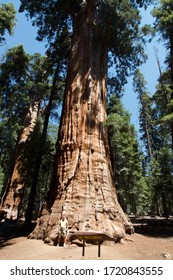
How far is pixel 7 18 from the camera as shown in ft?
61.7

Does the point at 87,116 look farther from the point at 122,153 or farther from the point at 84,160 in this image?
the point at 122,153

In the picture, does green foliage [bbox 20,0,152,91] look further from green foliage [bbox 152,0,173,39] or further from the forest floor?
the forest floor

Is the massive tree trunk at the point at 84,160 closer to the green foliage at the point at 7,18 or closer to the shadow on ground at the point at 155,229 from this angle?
the shadow on ground at the point at 155,229

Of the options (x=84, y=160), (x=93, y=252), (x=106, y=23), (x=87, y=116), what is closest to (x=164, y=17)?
(x=106, y=23)

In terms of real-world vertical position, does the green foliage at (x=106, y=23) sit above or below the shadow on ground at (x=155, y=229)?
above

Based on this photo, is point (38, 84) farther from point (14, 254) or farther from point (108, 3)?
point (14, 254)

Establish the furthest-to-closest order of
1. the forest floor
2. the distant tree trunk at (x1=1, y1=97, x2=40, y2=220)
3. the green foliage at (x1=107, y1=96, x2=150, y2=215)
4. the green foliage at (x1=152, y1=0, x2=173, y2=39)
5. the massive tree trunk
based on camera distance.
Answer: the green foliage at (x1=107, y1=96, x2=150, y2=215)
the distant tree trunk at (x1=1, y1=97, x2=40, y2=220)
the green foliage at (x1=152, y1=0, x2=173, y2=39)
the massive tree trunk
the forest floor

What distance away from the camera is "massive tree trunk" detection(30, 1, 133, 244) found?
8.41 metres

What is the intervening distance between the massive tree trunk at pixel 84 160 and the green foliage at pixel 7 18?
870 cm

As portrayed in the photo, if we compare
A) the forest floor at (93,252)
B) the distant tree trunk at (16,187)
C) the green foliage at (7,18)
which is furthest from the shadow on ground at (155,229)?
the green foliage at (7,18)

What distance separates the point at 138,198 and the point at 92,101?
18.8m

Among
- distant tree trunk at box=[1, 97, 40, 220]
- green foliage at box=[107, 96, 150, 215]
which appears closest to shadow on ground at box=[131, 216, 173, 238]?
green foliage at box=[107, 96, 150, 215]

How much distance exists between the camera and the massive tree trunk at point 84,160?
841 centimetres

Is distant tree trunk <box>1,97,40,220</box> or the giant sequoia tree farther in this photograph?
distant tree trunk <box>1,97,40,220</box>
